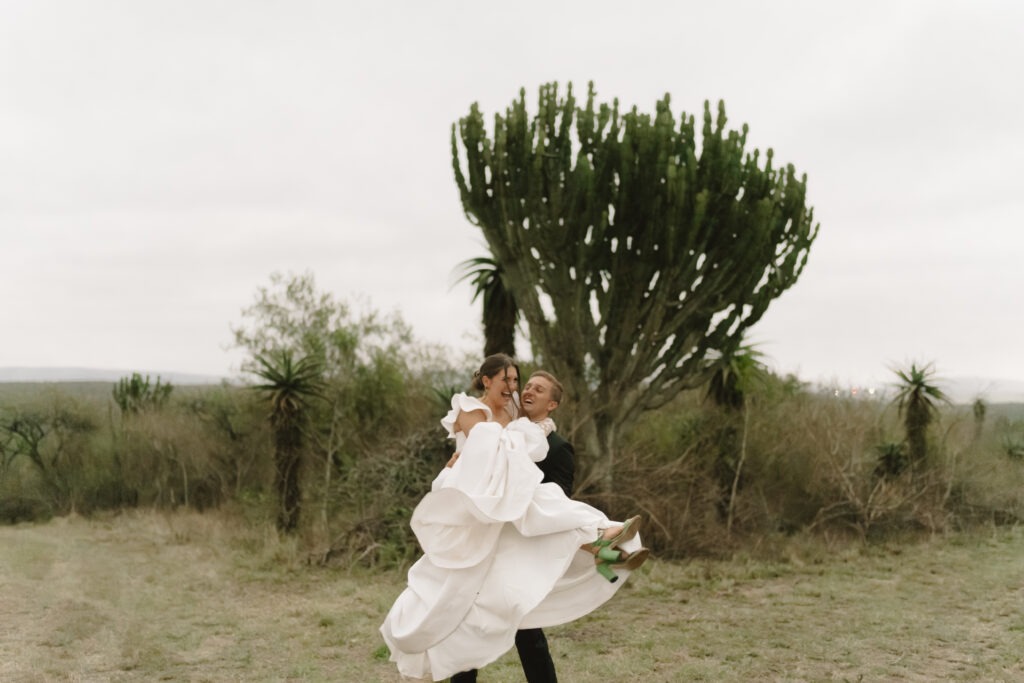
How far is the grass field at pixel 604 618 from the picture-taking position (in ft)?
25.1

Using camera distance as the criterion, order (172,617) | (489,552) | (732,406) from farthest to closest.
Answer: (732,406) < (172,617) < (489,552)

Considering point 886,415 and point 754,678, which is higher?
point 886,415

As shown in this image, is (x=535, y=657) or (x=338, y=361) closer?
(x=535, y=657)

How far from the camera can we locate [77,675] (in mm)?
7438

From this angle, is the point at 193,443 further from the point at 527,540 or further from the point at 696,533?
the point at 527,540

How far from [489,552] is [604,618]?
5596 mm

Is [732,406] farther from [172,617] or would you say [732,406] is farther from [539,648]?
[539,648]

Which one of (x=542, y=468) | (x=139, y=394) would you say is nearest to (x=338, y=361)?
(x=139, y=394)

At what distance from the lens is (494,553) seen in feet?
15.4

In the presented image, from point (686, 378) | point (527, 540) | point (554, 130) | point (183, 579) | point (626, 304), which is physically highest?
point (554, 130)

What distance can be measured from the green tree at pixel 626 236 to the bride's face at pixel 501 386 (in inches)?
338

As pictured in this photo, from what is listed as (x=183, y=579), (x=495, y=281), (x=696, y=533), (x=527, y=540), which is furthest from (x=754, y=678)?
(x=495, y=281)

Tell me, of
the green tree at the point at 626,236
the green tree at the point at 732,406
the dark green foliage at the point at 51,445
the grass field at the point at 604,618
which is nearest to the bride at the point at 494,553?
the grass field at the point at 604,618

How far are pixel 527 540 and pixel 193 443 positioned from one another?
19.6 m
